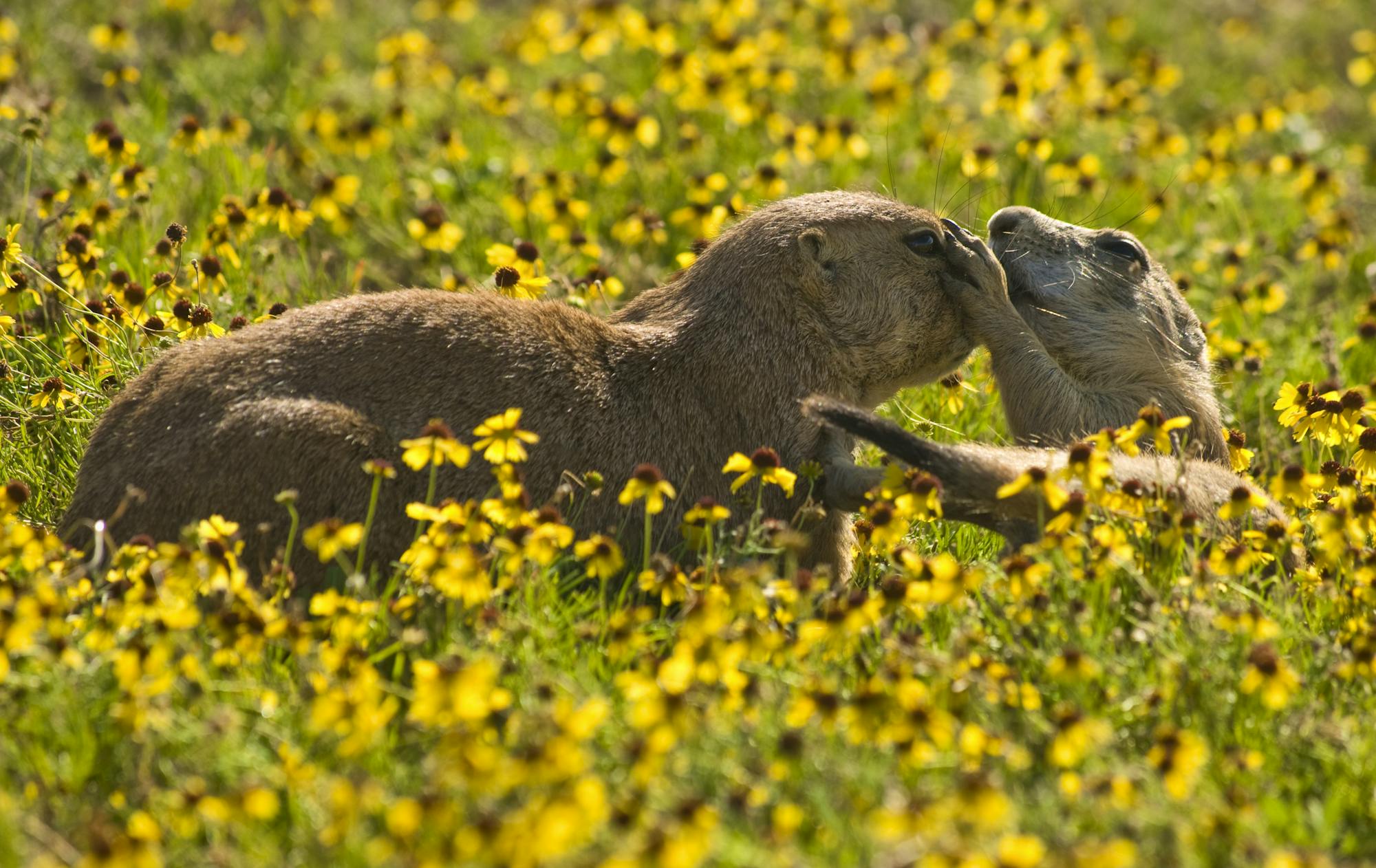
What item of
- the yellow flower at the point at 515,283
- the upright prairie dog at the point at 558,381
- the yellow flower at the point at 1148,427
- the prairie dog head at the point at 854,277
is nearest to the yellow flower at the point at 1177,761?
the yellow flower at the point at 1148,427

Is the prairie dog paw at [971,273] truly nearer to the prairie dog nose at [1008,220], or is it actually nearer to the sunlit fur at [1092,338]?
the sunlit fur at [1092,338]

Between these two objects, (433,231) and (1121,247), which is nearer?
(1121,247)

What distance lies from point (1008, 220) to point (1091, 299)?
495 mm

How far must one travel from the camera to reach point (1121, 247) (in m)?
6.59

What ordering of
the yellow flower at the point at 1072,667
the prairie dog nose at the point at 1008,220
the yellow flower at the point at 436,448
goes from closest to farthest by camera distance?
the yellow flower at the point at 1072,667 → the yellow flower at the point at 436,448 → the prairie dog nose at the point at 1008,220

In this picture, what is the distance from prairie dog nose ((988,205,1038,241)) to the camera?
6.57 meters

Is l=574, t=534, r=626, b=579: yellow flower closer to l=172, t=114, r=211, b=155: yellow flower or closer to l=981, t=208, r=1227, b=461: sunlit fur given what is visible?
l=981, t=208, r=1227, b=461: sunlit fur

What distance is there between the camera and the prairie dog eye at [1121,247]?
6.57 meters

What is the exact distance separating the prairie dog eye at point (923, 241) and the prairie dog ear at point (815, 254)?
342 millimetres

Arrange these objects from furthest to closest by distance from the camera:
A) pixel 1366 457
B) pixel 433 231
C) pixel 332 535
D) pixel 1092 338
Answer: pixel 433 231 → pixel 1092 338 → pixel 1366 457 → pixel 332 535

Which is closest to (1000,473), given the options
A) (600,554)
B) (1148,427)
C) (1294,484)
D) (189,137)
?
(1148,427)

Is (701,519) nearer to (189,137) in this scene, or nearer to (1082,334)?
(1082,334)

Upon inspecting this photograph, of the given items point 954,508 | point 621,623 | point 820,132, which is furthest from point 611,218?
point 621,623

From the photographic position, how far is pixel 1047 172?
8734mm
